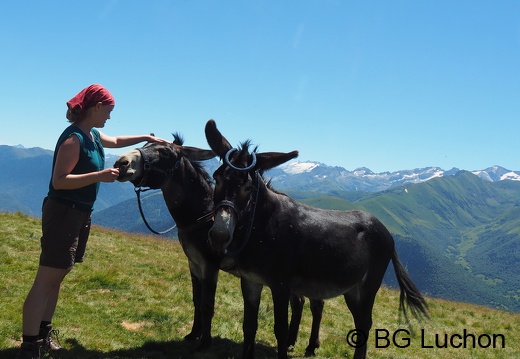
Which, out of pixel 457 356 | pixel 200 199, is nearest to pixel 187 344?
pixel 200 199

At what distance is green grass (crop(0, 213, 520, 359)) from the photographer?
22.9 ft

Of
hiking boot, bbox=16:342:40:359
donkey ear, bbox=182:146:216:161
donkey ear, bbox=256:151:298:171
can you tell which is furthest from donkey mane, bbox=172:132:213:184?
hiking boot, bbox=16:342:40:359

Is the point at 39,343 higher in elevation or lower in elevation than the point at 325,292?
lower

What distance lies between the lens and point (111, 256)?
46.6ft

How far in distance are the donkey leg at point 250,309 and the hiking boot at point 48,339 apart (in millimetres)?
2927

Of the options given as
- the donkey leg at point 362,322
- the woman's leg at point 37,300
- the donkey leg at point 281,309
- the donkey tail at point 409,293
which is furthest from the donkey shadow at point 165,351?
the donkey tail at point 409,293

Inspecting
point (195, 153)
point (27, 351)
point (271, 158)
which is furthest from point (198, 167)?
point (27, 351)

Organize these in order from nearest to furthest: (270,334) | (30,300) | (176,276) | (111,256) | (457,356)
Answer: (30,300), (270,334), (457,356), (176,276), (111,256)

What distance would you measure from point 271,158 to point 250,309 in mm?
2532

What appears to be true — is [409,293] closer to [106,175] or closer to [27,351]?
[106,175]

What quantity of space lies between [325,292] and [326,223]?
1116 mm

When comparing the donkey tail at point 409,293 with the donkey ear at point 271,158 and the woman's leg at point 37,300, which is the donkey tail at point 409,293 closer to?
the donkey ear at point 271,158

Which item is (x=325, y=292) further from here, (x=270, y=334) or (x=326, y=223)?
(x=270, y=334)

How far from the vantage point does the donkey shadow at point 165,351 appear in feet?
20.1
